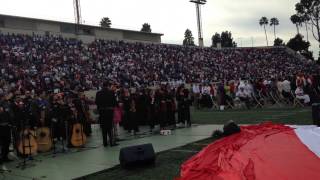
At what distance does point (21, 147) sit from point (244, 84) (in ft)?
49.2

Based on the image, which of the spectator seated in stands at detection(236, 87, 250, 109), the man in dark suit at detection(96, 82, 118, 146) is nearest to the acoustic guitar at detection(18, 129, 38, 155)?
the man in dark suit at detection(96, 82, 118, 146)

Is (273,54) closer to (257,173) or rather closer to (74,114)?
(74,114)

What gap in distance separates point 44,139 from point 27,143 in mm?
1294

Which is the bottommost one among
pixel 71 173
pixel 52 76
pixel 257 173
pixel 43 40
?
pixel 71 173

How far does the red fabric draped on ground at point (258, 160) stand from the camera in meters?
5.28

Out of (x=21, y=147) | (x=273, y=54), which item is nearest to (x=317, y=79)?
(x=21, y=147)

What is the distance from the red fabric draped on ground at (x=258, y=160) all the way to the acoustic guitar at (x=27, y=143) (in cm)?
603

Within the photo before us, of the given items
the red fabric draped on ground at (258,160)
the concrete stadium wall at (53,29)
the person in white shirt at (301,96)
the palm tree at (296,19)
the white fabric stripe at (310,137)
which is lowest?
the red fabric draped on ground at (258,160)

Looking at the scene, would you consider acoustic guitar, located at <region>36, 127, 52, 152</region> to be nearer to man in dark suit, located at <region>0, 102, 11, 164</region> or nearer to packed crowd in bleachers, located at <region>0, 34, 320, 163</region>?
packed crowd in bleachers, located at <region>0, 34, 320, 163</region>

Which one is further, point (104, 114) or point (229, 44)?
point (229, 44)

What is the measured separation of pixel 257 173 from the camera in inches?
210

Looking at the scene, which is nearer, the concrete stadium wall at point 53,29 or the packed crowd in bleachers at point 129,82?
the packed crowd in bleachers at point 129,82

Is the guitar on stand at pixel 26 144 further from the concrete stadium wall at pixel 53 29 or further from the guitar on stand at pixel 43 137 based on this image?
the concrete stadium wall at pixel 53 29

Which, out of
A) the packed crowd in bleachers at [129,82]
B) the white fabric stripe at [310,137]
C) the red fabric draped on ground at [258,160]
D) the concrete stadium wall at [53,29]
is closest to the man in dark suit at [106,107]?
the packed crowd in bleachers at [129,82]
